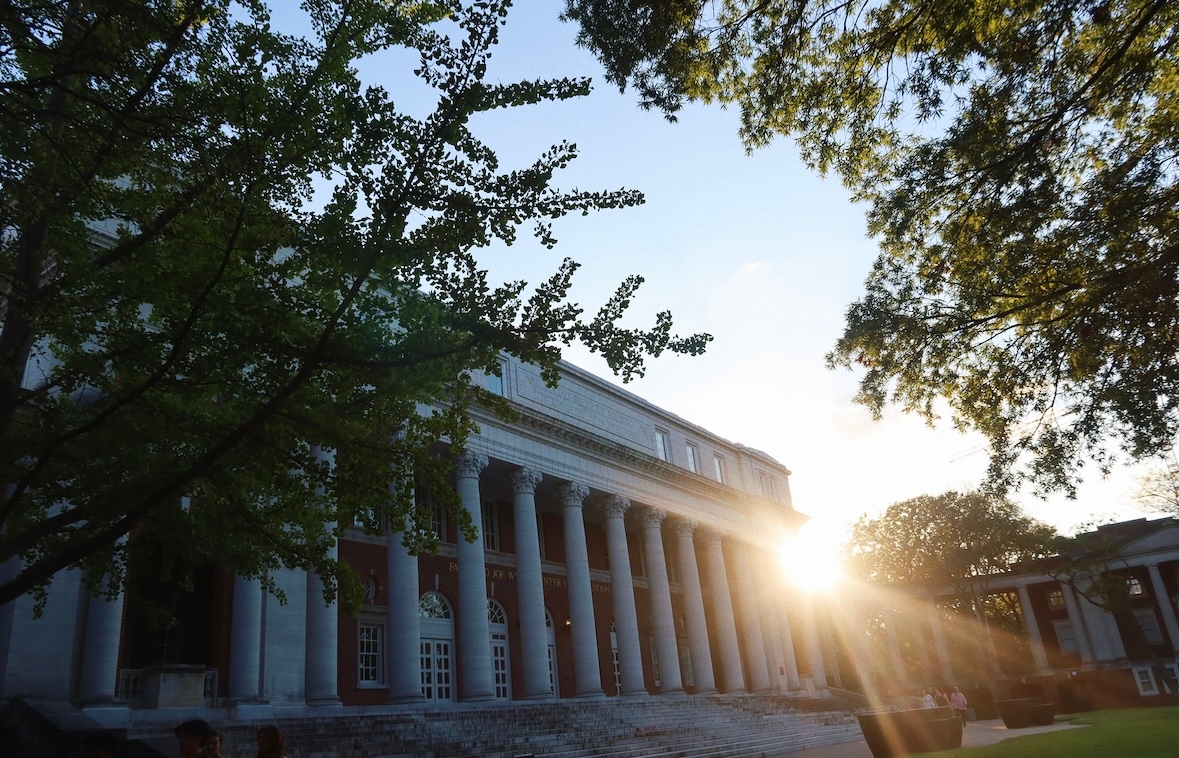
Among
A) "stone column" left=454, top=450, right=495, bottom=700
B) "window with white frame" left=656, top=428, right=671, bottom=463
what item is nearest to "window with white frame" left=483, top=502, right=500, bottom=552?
"stone column" left=454, top=450, right=495, bottom=700

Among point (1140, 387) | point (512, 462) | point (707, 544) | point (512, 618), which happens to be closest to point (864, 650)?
point (707, 544)

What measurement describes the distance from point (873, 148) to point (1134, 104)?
3.07m

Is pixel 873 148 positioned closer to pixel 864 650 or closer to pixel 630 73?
pixel 630 73

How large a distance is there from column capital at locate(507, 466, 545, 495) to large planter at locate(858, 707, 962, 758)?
13592 millimetres

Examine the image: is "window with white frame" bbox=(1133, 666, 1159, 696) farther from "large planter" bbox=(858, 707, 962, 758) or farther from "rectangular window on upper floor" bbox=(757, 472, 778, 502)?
"large planter" bbox=(858, 707, 962, 758)

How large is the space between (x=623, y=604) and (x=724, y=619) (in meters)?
8.05

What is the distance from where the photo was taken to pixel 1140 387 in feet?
37.1

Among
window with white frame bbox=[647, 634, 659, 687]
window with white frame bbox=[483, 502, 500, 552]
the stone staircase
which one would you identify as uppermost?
window with white frame bbox=[483, 502, 500, 552]

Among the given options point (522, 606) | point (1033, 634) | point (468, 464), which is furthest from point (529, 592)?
point (1033, 634)

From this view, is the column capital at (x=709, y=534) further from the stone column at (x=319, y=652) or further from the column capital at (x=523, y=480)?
the stone column at (x=319, y=652)

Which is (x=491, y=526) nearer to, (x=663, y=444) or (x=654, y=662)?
(x=663, y=444)

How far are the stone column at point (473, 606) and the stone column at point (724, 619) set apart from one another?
1482 centimetres

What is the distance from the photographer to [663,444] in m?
39.1

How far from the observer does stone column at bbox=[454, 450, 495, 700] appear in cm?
2316
